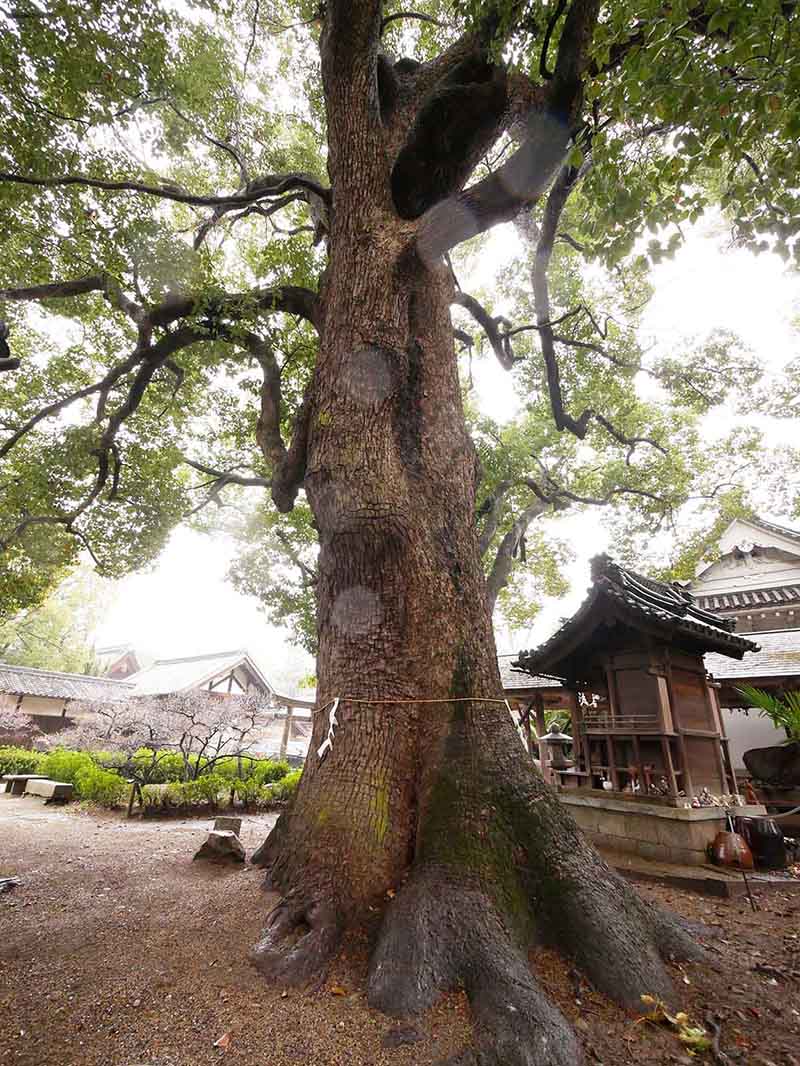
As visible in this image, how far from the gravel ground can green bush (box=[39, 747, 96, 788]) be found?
35.4ft

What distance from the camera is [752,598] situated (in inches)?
535

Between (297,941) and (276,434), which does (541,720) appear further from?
(297,941)

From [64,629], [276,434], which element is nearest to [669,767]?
[276,434]

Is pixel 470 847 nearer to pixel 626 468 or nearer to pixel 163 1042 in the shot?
pixel 163 1042

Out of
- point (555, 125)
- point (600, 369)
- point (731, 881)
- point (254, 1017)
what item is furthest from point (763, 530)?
point (254, 1017)

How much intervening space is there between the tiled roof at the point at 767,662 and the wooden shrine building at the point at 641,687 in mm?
2109

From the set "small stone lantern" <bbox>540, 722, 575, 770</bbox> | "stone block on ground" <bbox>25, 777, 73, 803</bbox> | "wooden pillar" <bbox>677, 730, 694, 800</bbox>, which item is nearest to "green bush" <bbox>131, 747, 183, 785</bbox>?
"stone block on ground" <bbox>25, 777, 73, 803</bbox>

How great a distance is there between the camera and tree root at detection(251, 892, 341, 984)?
8.11ft

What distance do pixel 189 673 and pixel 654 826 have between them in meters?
23.4

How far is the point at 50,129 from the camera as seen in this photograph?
5.46 metres

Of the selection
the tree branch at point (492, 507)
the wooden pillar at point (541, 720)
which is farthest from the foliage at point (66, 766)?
the tree branch at point (492, 507)

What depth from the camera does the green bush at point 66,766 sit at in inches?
494

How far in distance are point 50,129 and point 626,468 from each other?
1083 cm

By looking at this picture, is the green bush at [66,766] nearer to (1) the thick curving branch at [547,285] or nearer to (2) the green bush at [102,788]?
(2) the green bush at [102,788]
